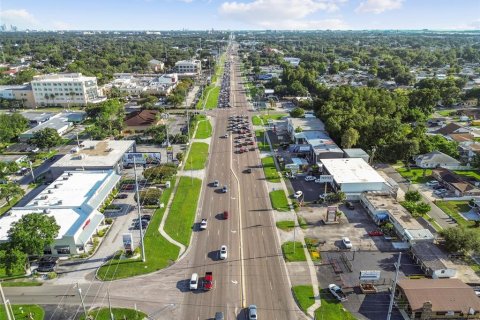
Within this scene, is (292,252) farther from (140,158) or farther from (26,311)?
(140,158)

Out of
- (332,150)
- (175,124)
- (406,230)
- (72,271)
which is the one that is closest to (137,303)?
(72,271)

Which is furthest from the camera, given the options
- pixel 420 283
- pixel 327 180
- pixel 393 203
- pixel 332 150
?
pixel 332 150

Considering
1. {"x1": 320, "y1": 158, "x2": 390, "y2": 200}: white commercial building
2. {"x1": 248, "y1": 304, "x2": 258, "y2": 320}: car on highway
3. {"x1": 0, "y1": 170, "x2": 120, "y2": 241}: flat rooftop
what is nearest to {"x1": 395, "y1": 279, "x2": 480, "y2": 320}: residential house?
{"x1": 248, "y1": 304, "x2": 258, "y2": 320}: car on highway

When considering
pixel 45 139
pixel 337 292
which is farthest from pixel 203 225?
pixel 45 139

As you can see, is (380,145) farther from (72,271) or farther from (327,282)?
(72,271)

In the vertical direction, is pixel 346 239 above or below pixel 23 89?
below

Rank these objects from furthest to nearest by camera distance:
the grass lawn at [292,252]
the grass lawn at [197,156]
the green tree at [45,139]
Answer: the green tree at [45,139] → the grass lawn at [197,156] → the grass lawn at [292,252]

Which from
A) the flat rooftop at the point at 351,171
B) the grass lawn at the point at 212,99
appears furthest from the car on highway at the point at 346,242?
the grass lawn at the point at 212,99

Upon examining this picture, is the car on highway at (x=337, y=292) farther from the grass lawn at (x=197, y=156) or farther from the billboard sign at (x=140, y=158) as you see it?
the billboard sign at (x=140, y=158)
